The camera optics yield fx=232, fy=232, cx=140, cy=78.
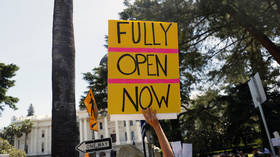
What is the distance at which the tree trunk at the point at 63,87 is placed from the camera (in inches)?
135

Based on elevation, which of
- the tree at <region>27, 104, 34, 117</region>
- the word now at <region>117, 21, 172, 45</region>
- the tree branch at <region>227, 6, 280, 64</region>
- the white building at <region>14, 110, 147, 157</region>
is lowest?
the white building at <region>14, 110, 147, 157</region>

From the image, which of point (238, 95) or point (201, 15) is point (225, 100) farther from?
point (201, 15)

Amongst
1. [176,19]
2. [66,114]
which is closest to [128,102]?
[66,114]

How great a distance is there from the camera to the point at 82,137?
260 feet

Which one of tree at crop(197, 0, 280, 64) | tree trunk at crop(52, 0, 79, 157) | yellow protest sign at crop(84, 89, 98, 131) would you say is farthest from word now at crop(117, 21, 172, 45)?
tree at crop(197, 0, 280, 64)

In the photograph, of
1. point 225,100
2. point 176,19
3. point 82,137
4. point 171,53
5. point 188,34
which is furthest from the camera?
point 82,137

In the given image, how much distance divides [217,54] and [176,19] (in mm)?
3481

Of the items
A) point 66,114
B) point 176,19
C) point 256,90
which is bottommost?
point 66,114

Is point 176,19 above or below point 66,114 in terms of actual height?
above

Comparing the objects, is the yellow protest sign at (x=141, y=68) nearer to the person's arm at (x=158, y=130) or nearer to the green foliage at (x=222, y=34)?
the person's arm at (x=158, y=130)

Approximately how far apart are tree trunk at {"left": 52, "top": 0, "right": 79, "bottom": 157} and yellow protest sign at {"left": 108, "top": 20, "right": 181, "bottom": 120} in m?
1.36

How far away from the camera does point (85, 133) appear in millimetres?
77375

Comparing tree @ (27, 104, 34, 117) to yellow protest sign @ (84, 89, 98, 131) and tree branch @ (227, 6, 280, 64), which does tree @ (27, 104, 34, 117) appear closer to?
yellow protest sign @ (84, 89, 98, 131)

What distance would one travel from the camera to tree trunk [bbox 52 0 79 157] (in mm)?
3440
